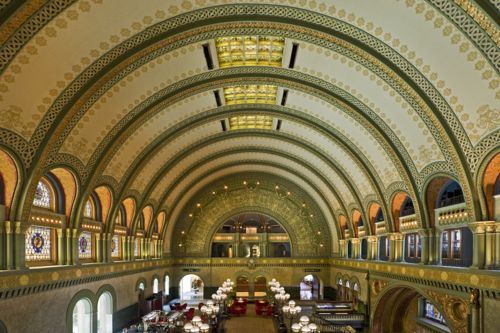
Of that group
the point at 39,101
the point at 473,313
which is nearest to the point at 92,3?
the point at 39,101

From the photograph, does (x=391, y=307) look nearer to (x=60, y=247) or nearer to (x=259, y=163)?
(x=259, y=163)

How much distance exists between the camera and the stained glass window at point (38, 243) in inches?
595

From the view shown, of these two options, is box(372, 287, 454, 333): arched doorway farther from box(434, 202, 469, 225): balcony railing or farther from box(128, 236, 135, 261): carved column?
box(128, 236, 135, 261): carved column

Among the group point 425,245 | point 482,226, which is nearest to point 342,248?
point 425,245

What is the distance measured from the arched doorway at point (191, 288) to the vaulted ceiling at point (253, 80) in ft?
61.3

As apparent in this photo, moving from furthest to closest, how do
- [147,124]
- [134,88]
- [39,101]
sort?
[147,124] → [134,88] → [39,101]

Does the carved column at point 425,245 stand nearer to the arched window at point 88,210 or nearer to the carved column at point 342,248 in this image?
the carved column at point 342,248

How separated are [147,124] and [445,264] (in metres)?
13.8

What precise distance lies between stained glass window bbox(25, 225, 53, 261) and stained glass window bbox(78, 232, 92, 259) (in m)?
2.48

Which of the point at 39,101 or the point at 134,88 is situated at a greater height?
the point at 134,88

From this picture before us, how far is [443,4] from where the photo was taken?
418 inches

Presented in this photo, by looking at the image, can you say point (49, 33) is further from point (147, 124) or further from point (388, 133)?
point (388, 133)

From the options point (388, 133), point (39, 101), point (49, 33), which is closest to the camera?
point (49, 33)

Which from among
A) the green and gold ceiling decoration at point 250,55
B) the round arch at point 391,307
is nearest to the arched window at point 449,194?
the round arch at point 391,307
